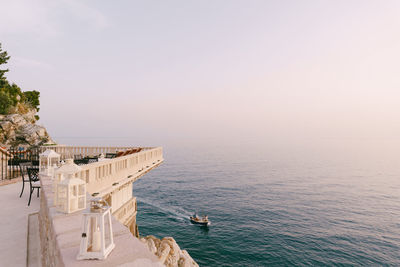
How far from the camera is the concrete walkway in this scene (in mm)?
5225

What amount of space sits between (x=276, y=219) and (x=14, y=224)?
32588 millimetres


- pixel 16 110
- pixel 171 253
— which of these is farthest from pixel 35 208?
pixel 16 110

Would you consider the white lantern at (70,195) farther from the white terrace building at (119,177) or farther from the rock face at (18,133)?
the rock face at (18,133)

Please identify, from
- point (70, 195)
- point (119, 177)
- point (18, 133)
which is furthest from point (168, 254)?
point (18, 133)

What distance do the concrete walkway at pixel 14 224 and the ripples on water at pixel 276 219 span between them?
54.9 ft

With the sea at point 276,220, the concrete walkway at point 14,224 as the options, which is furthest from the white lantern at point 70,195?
the sea at point 276,220

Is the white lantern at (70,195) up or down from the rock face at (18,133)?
down

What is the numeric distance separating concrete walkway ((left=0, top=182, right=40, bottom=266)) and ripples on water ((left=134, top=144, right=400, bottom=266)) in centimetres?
1674

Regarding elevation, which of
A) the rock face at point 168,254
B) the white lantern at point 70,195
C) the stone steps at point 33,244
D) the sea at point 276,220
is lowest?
the sea at point 276,220

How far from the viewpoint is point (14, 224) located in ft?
23.0

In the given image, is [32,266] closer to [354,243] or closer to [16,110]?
[354,243]

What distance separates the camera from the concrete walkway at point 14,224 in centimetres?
522

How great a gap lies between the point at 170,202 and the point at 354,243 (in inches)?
1106

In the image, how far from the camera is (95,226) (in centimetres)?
246
